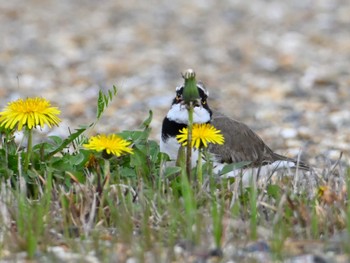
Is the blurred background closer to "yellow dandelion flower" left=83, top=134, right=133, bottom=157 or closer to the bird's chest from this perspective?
the bird's chest

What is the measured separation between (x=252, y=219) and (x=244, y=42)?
8718mm

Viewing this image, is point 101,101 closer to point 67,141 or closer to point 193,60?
point 67,141

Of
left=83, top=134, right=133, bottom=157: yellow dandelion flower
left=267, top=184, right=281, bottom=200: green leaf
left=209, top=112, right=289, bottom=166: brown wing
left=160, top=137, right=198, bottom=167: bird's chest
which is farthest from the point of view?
left=209, top=112, right=289, bottom=166: brown wing

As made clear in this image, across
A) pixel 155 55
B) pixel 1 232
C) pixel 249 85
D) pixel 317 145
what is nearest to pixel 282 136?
pixel 317 145

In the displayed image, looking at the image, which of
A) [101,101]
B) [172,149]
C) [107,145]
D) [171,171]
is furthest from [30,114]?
[172,149]

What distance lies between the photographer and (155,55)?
12125 mm

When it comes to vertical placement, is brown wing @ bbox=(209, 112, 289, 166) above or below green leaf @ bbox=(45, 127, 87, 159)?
above

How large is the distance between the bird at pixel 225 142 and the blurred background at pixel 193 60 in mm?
1222

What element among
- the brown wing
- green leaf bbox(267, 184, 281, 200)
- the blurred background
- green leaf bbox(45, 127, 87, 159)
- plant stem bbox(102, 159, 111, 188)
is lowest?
green leaf bbox(267, 184, 281, 200)

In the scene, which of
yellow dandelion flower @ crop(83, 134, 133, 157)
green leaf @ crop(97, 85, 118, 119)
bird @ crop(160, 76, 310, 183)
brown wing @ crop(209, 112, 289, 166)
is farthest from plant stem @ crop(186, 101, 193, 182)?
brown wing @ crop(209, 112, 289, 166)

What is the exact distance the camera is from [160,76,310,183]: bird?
5.57 metres

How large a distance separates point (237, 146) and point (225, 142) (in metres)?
0.09

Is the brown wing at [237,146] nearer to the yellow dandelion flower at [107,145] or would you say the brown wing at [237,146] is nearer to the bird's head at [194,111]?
the bird's head at [194,111]

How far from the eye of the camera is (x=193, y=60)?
1191 cm
